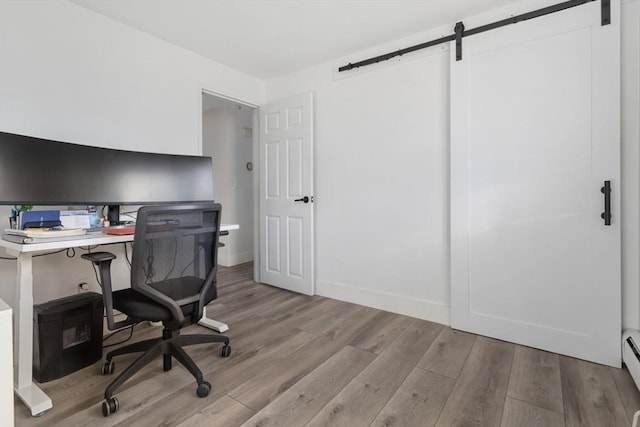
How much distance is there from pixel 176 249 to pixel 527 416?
184cm

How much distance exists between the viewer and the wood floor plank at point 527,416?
1.37m

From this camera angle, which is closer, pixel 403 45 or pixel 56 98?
pixel 56 98

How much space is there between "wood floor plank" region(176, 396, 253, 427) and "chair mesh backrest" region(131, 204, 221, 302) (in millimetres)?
522

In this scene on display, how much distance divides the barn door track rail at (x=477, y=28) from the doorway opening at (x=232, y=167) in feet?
7.15

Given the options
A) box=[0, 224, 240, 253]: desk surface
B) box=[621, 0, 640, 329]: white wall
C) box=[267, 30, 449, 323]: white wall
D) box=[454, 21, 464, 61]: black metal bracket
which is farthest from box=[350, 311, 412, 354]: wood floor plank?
box=[454, 21, 464, 61]: black metal bracket

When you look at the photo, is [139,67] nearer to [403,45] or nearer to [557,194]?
[403,45]

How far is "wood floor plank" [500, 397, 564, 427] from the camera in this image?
1373 mm

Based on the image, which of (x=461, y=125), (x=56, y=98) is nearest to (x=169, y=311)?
(x=56, y=98)

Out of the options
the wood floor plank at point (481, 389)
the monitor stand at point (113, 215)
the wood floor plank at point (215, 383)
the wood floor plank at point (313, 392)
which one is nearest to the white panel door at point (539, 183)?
the wood floor plank at point (481, 389)

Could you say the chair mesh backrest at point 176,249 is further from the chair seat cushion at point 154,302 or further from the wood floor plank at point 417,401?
the wood floor plank at point 417,401

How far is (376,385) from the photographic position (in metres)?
1.66

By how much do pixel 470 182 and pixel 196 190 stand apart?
6.96 feet

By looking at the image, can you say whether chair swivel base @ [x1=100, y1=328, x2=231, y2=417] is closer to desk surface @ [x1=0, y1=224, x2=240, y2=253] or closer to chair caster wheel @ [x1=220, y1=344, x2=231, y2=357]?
chair caster wheel @ [x1=220, y1=344, x2=231, y2=357]

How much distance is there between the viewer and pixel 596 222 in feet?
6.19
